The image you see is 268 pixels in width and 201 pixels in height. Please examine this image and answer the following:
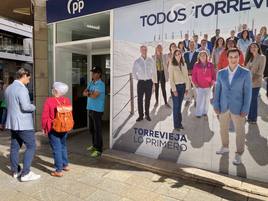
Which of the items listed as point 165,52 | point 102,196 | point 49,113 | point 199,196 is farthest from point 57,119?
point 199,196

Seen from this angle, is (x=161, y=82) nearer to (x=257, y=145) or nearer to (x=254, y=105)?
(x=254, y=105)

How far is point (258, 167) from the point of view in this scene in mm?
3705

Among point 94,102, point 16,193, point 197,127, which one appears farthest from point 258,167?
point 16,193

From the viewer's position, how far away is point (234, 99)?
3.85 meters

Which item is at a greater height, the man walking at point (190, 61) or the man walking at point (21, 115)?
the man walking at point (190, 61)

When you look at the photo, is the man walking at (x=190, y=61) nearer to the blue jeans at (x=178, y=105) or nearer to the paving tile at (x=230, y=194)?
the blue jeans at (x=178, y=105)

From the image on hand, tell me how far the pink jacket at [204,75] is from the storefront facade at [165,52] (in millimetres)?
403

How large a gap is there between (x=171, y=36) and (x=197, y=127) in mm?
1552

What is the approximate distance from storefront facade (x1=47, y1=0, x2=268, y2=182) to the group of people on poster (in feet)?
0.29

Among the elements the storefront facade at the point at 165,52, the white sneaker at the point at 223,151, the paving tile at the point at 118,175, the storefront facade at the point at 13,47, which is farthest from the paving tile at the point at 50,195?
the storefront facade at the point at 13,47

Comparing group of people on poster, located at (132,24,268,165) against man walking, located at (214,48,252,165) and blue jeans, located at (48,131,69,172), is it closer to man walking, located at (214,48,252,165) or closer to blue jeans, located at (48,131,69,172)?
man walking, located at (214,48,252,165)

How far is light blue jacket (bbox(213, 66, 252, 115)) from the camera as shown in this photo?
371 cm

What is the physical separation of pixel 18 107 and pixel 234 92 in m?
3.18

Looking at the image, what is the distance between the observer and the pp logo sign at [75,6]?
17.7 feet
